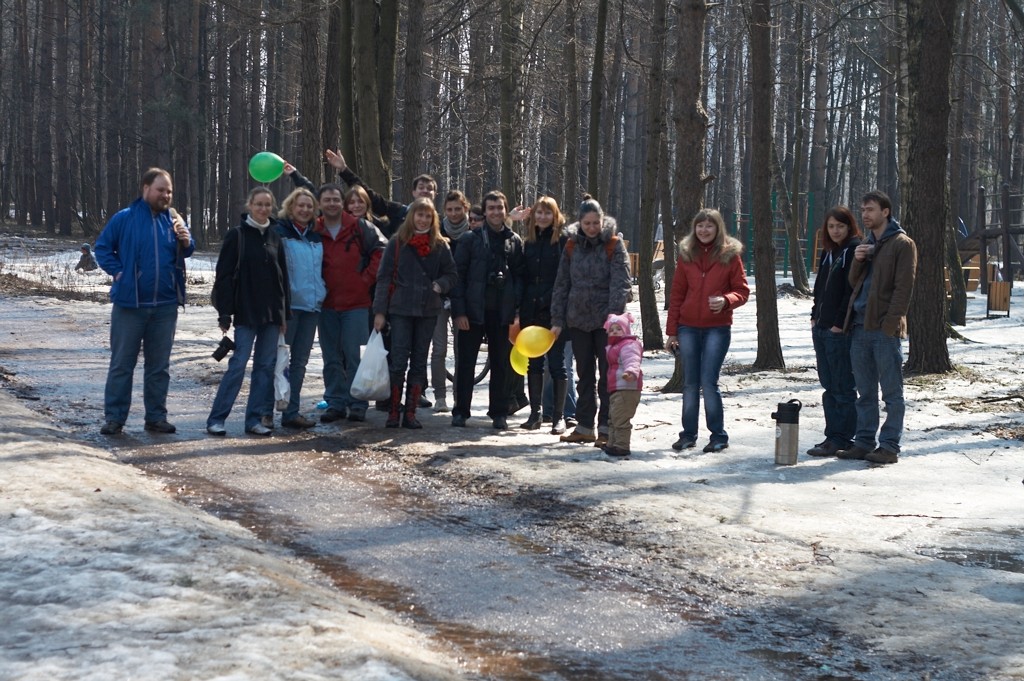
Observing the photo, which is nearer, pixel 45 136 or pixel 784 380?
pixel 784 380

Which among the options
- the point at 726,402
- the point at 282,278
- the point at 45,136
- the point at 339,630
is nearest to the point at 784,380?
the point at 726,402

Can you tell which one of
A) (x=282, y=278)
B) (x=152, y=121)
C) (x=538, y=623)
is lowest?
(x=538, y=623)

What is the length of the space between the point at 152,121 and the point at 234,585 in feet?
135

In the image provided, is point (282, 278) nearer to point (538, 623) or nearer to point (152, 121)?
point (538, 623)

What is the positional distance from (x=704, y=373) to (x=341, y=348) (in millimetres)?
3418

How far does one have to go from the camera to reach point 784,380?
1388 centimetres

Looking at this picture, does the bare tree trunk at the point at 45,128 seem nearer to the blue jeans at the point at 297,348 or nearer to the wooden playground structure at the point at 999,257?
the wooden playground structure at the point at 999,257

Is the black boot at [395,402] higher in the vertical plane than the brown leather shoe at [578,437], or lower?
higher

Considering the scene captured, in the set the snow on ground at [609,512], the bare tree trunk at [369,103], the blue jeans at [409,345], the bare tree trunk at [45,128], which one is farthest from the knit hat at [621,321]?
the bare tree trunk at [45,128]

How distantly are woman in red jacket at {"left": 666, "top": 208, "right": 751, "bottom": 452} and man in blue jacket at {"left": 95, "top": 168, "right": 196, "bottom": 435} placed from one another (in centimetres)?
427

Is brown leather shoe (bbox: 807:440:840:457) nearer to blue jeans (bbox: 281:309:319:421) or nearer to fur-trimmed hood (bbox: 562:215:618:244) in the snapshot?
fur-trimmed hood (bbox: 562:215:618:244)

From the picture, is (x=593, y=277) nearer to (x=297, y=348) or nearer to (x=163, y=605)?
(x=297, y=348)

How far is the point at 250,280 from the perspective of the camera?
9602 millimetres

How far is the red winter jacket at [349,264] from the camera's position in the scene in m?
10.4
